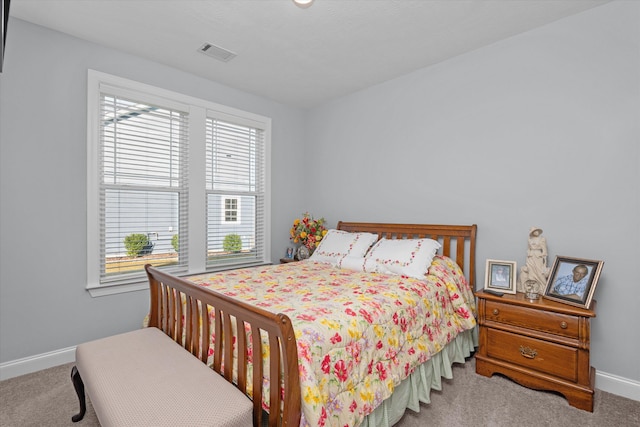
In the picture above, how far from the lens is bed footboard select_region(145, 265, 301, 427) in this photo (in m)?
1.19

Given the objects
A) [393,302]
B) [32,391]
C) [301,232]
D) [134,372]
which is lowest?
[32,391]

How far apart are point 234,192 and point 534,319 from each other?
120 inches

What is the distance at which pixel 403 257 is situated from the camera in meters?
2.58

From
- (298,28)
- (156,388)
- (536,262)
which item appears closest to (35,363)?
(156,388)

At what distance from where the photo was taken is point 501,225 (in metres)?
2.63

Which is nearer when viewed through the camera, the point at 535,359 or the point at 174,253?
the point at 535,359

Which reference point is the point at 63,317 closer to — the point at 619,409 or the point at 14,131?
the point at 14,131

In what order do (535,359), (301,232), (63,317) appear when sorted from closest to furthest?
(535,359) → (63,317) → (301,232)

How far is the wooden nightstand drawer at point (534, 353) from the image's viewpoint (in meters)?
1.98

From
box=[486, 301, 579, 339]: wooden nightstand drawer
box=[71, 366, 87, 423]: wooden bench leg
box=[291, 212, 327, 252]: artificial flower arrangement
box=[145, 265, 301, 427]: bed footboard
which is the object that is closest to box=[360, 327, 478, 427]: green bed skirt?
box=[486, 301, 579, 339]: wooden nightstand drawer

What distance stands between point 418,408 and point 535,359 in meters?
0.93

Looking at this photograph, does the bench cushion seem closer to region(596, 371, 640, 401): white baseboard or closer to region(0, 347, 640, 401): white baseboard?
region(0, 347, 640, 401): white baseboard

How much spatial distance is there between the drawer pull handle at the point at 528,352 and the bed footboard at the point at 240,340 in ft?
5.84

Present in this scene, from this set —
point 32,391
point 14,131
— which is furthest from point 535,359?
point 14,131
